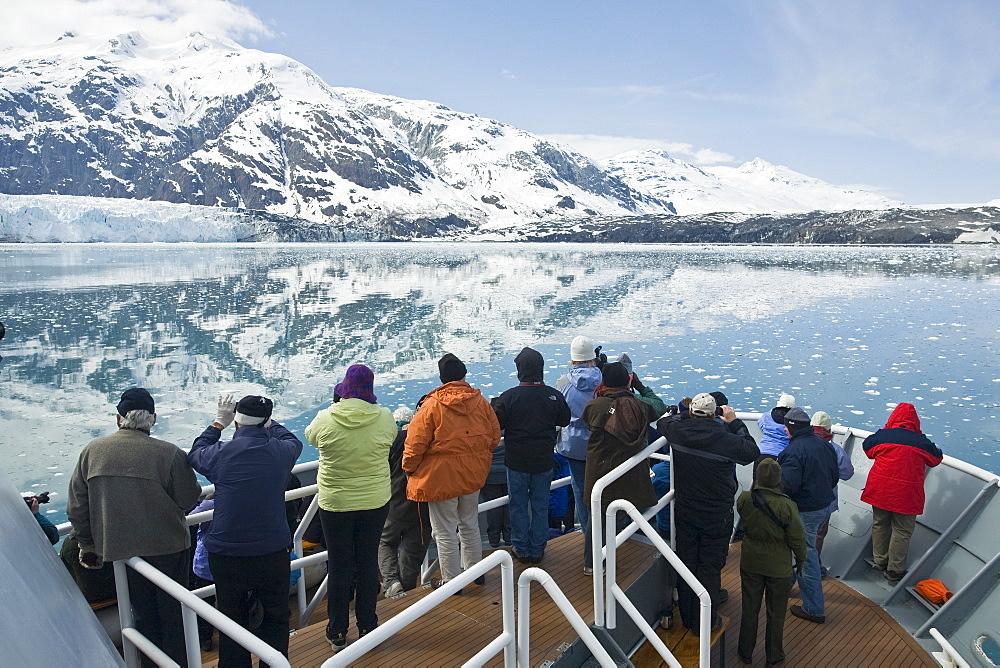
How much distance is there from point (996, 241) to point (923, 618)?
15253cm

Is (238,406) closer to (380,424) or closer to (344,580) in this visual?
(380,424)

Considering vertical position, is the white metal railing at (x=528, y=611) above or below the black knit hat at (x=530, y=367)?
below

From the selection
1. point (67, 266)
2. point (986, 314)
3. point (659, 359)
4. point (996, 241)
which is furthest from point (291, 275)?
point (996, 241)

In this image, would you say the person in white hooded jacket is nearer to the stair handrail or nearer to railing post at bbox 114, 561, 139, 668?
the stair handrail

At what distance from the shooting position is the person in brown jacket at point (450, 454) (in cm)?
401

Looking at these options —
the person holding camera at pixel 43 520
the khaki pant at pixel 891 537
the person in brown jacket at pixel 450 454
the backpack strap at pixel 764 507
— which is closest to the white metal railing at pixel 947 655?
the khaki pant at pixel 891 537

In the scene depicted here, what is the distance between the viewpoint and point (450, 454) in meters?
4.03

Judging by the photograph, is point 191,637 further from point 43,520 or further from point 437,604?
point 43,520

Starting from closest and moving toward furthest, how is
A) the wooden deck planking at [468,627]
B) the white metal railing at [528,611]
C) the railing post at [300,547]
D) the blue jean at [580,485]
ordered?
the white metal railing at [528,611] → the wooden deck planking at [468,627] → the railing post at [300,547] → the blue jean at [580,485]

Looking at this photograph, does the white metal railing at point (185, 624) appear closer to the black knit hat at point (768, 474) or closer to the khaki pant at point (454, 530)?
the khaki pant at point (454, 530)

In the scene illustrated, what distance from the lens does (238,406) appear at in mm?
3293

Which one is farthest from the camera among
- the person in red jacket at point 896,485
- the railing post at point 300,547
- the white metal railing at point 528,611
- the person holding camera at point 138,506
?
the person in red jacket at point 896,485

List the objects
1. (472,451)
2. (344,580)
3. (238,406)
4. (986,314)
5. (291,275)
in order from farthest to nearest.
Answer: (291,275) → (986,314) → (472,451) → (344,580) → (238,406)

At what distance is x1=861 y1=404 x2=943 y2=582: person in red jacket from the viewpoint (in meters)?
5.14
